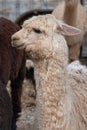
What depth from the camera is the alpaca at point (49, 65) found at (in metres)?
3.77

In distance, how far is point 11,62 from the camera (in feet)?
16.3

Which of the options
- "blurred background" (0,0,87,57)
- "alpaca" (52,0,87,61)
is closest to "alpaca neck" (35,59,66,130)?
"alpaca" (52,0,87,61)

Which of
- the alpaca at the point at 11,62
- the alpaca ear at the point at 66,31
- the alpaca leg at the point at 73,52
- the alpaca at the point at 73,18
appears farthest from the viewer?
the alpaca leg at the point at 73,52

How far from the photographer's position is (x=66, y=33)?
3865 mm

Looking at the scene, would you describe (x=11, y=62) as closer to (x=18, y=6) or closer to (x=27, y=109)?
(x=27, y=109)

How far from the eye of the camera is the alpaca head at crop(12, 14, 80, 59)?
3.76m

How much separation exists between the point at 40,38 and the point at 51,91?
471 mm

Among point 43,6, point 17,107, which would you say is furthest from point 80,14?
point 17,107

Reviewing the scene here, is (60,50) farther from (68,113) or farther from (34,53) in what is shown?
(68,113)

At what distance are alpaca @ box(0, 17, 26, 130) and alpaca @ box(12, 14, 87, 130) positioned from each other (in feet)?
3.13

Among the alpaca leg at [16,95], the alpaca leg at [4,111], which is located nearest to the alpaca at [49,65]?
the alpaca leg at [4,111]

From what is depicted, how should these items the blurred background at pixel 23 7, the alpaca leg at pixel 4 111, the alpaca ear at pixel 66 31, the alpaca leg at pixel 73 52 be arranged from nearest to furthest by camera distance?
the alpaca leg at pixel 4 111
the alpaca ear at pixel 66 31
the alpaca leg at pixel 73 52
the blurred background at pixel 23 7

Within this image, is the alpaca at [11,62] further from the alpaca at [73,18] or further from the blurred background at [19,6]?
the blurred background at [19,6]

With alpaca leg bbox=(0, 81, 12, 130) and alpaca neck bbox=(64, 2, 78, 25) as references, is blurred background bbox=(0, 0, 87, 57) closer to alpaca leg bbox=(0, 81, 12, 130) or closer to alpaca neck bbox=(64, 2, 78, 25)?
alpaca neck bbox=(64, 2, 78, 25)
